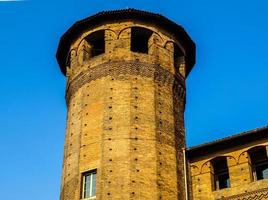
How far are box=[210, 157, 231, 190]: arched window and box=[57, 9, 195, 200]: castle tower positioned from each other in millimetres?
1194

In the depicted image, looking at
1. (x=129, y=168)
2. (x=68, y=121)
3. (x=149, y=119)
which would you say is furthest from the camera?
(x=68, y=121)

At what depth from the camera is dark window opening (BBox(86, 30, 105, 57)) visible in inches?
965

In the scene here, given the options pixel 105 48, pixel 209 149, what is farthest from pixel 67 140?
pixel 209 149

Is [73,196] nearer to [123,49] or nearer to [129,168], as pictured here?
[129,168]

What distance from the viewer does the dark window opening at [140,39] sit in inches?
956

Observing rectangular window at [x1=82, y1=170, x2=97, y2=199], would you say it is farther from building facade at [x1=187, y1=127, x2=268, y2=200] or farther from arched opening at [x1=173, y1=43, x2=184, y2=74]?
arched opening at [x1=173, y1=43, x2=184, y2=74]

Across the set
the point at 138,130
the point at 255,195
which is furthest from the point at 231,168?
the point at 138,130

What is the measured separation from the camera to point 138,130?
21016 millimetres

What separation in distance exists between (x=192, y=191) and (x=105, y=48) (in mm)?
7014

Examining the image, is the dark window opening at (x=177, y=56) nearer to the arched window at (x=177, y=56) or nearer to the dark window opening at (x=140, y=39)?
the arched window at (x=177, y=56)

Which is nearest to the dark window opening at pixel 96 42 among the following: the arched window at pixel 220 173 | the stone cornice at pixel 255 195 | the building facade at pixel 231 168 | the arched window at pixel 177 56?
the arched window at pixel 177 56

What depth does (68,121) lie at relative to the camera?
75.8 feet

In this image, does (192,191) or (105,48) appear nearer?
(192,191)

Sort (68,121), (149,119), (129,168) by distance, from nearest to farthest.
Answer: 1. (129,168)
2. (149,119)
3. (68,121)
